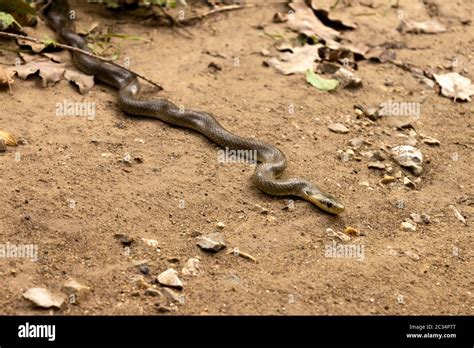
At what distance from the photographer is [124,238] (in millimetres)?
6031

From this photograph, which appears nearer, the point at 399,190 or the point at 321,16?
the point at 399,190

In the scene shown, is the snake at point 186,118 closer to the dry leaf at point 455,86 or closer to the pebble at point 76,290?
the pebble at point 76,290

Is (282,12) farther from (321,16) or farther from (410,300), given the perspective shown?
(410,300)

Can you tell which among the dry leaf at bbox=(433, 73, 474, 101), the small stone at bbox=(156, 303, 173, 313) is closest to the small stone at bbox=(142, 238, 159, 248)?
the small stone at bbox=(156, 303, 173, 313)

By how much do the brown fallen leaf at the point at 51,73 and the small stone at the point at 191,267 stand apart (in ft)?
11.3

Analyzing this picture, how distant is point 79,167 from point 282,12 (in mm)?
5054

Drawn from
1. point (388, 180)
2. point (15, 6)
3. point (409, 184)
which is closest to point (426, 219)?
point (409, 184)

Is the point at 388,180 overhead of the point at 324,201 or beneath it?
beneath

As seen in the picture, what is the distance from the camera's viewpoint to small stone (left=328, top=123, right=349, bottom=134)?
8.38m

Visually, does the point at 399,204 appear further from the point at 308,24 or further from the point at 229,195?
the point at 308,24

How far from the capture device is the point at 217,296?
5.54 metres

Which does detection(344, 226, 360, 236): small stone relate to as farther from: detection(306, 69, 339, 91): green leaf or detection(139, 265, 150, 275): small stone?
detection(306, 69, 339, 91): green leaf

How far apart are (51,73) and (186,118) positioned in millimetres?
1835
